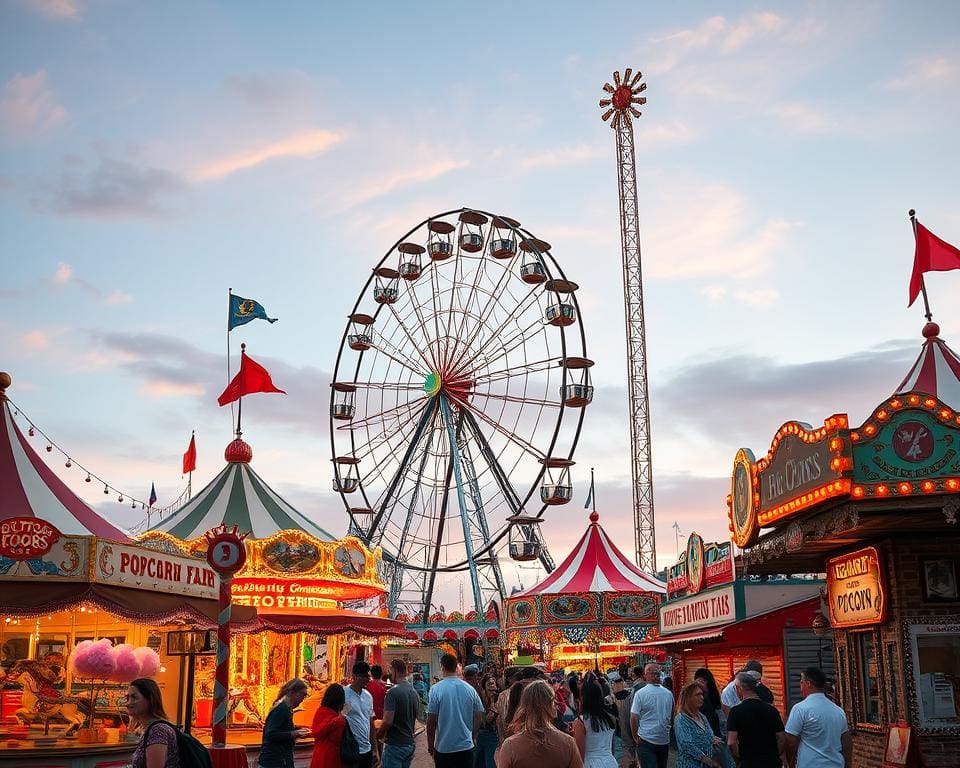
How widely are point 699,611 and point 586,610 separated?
27.1 ft

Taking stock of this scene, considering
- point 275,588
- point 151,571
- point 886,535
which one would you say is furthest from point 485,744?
point 275,588

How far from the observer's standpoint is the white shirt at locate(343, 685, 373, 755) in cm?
862

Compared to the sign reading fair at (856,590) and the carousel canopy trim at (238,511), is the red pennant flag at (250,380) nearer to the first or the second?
the carousel canopy trim at (238,511)

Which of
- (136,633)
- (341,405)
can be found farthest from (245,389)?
(341,405)

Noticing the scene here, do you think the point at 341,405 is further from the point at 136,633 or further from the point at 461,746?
the point at 461,746

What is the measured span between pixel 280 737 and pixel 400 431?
24938 mm

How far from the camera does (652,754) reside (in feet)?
29.8

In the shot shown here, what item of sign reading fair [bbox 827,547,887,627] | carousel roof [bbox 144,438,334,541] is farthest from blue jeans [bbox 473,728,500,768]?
carousel roof [bbox 144,438,334,541]

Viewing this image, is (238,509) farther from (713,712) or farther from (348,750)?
(348,750)

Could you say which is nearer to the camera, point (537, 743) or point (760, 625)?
point (537, 743)

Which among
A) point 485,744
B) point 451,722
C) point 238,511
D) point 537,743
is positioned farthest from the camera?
point 238,511

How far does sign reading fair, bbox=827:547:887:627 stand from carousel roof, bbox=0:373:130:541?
10.1 metres

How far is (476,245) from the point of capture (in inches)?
1232

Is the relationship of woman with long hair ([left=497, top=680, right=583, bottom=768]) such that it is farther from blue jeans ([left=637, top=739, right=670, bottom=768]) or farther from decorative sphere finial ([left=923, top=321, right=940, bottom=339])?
decorative sphere finial ([left=923, top=321, right=940, bottom=339])
